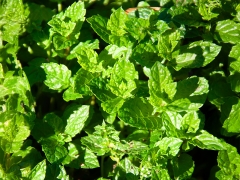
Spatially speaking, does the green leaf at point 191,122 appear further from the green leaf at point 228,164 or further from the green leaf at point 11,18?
the green leaf at point 11,18

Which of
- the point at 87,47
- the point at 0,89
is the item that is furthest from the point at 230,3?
the point at 0,89

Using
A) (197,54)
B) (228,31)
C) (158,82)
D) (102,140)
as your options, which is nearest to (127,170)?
(102,140)

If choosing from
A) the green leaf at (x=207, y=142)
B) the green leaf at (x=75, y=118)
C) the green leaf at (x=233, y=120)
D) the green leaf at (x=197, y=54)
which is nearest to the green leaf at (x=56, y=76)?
the green leaf at (x=75, y=118)

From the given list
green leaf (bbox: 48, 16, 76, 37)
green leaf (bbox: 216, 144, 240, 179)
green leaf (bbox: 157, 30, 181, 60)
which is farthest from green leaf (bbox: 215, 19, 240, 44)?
green leaf (bbox: 48, 16, 76, 37)

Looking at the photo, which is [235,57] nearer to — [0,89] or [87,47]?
[87,47]

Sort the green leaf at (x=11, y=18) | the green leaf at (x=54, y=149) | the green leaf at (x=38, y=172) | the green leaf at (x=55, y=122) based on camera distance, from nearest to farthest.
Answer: the green leaf at (x=38, y=172) → the green leaf at (x=54, y=149) → the green leaf at (x=55, y=122) → the green leaf at (x=11, y=18)

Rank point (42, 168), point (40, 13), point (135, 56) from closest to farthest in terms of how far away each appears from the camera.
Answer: point (42, 168)
point (135, 56)
point (40, 13)

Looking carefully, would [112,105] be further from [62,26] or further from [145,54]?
[62,26]
